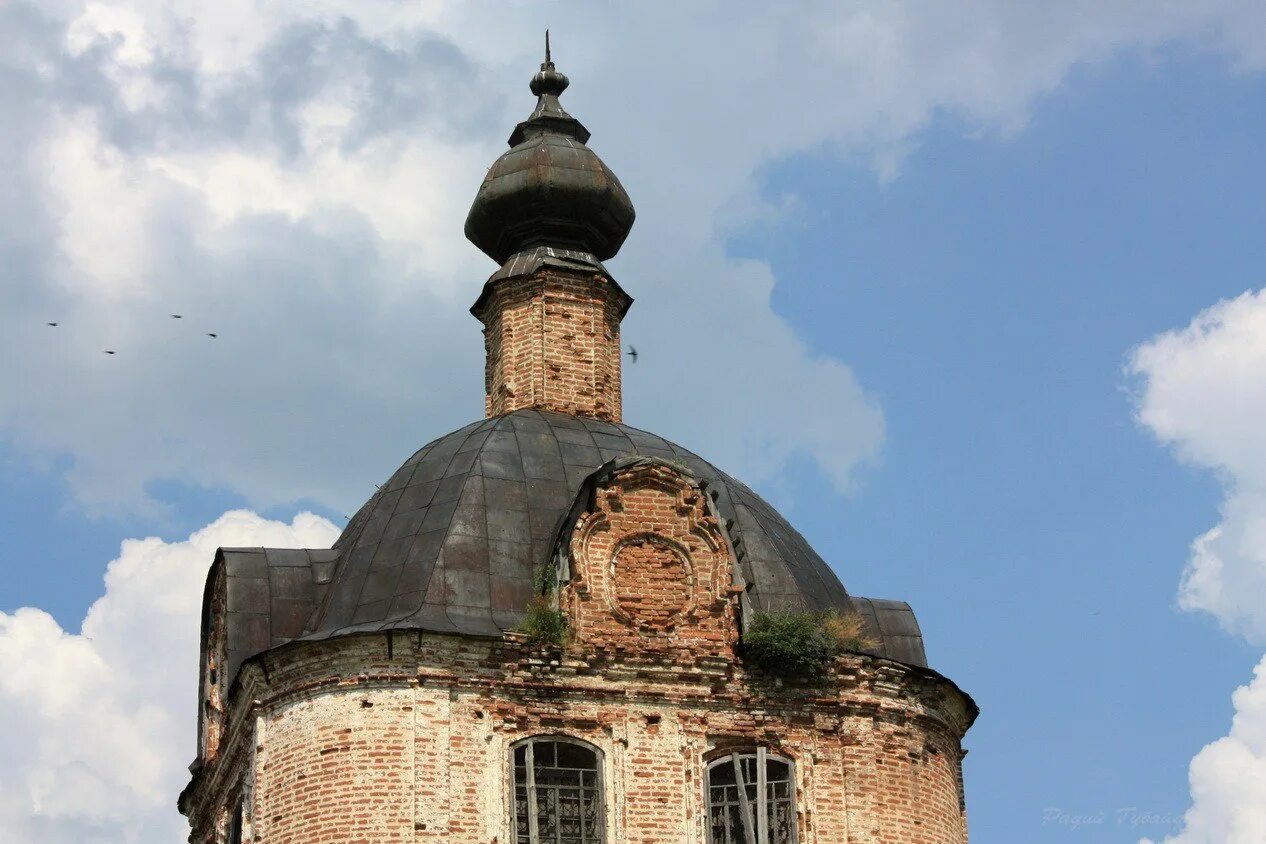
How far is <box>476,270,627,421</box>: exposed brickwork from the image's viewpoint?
27906 millimetres

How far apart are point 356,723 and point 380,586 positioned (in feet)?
5.61

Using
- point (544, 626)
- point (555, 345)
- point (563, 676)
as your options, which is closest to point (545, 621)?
point (544, 626)

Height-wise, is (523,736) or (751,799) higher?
(523,736)

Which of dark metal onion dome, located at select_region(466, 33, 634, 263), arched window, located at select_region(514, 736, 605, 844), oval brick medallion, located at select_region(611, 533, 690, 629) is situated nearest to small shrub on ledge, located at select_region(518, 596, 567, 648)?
oval brick medallion, located at select_region(611, 533, 690, 629)

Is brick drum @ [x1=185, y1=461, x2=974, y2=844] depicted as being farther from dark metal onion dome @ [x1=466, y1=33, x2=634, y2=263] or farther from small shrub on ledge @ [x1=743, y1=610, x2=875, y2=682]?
dark metal onion dome @ [x1=466, y1=33, x2=634, y2=263]

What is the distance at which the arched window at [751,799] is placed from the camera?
2344cm

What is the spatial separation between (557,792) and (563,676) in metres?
1.07

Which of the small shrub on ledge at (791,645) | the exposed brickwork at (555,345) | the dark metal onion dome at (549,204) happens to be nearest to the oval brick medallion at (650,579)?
the small shrub on ledge at (791,645)

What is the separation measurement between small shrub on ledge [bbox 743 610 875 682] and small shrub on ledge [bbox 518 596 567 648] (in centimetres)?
172

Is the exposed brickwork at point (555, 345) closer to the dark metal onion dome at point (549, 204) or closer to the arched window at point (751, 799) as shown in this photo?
the dark metal onion dome at point (549, 204)

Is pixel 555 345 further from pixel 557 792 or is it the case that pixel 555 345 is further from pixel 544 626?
pixel 557 792

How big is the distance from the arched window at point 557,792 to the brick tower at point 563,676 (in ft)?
0.07

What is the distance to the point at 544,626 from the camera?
23.7 meters

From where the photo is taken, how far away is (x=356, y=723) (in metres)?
23.0
